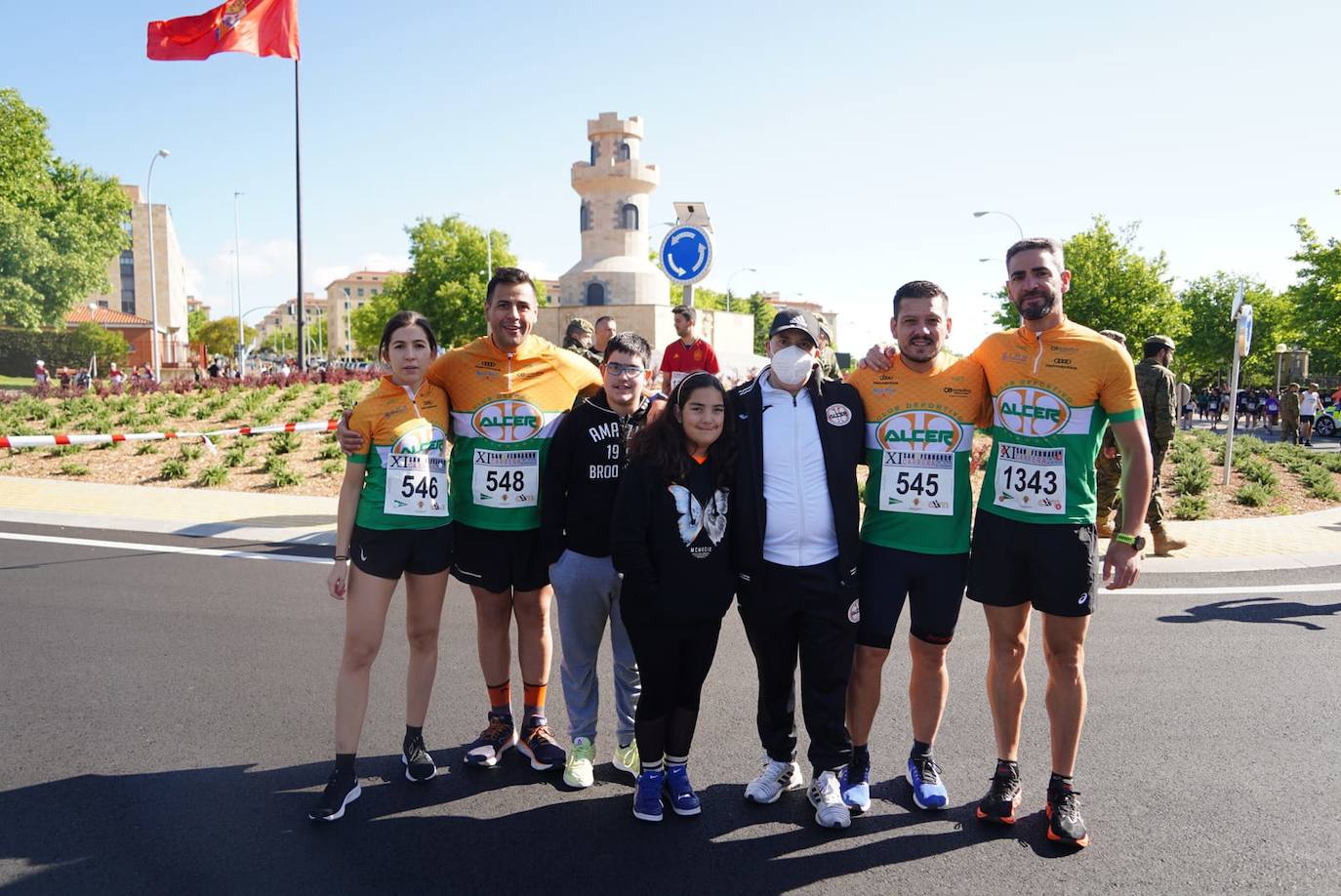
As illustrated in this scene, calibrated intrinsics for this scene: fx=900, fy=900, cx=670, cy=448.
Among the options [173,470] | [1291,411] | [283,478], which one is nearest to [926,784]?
[283,478]

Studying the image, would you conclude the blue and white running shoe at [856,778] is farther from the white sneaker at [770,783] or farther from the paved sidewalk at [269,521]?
the paved sidewalk at [269,521]

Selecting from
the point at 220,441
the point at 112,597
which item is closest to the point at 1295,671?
the point at 112,597

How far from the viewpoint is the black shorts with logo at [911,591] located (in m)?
3.74

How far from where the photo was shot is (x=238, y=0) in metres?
14.5

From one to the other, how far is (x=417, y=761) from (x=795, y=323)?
8.31 feet

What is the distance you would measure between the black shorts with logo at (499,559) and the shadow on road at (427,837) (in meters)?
0.87

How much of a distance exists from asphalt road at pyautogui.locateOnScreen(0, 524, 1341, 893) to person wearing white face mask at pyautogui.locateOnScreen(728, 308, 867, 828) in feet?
1.58

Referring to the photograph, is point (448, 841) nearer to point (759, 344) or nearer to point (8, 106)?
point (8, 106)

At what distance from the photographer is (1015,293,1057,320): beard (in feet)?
11.8

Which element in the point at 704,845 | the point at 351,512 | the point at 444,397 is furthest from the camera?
the point at 444,397

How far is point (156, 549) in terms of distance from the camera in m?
8.81

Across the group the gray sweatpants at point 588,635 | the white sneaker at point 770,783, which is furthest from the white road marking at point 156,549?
the white sneaker at point 770,783

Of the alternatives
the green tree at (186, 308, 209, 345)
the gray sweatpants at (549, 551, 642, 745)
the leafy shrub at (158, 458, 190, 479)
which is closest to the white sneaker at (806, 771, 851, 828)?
the gray sweatpants at (549, 551, 642, 745)

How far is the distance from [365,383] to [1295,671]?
2183cm
